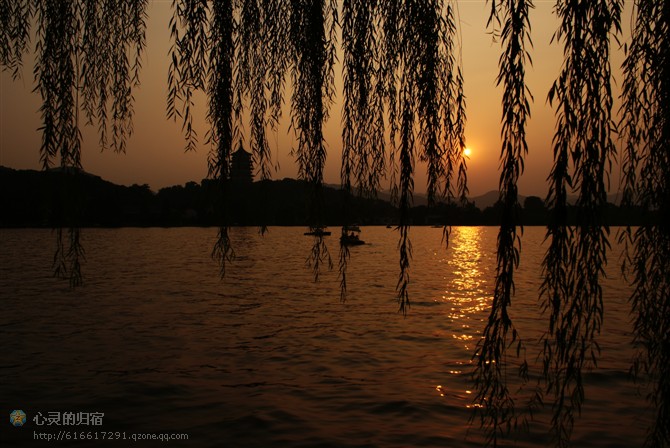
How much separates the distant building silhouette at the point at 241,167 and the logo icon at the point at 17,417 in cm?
799

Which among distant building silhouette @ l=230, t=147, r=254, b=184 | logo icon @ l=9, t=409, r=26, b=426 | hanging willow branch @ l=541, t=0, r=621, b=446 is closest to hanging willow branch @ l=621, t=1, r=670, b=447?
hanging willow branch @ l=541, t=0, r=621, b=446

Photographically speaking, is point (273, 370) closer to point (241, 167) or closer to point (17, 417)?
point (17, 417)

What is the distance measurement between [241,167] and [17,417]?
8.33 metres

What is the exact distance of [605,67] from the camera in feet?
5.12

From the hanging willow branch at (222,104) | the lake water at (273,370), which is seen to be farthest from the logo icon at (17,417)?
the hanging willow branch at (222,104)

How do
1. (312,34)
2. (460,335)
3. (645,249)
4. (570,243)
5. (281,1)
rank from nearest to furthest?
(570,243) → (645,249) → (312,34) → (281,1) → (460,335)

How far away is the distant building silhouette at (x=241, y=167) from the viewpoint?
2076 mm

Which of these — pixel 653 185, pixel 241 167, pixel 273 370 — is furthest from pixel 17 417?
pixel 653 185

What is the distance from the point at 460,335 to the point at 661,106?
1407cm

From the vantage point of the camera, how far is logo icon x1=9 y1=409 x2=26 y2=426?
320 inches

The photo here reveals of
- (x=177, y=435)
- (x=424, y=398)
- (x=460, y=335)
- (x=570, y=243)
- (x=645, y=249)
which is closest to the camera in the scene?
(x=570, y=243)

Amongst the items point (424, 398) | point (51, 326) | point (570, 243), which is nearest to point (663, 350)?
point (570, 243)

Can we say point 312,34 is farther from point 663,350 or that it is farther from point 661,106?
point 663,350

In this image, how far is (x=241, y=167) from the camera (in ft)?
7.13
